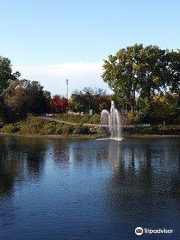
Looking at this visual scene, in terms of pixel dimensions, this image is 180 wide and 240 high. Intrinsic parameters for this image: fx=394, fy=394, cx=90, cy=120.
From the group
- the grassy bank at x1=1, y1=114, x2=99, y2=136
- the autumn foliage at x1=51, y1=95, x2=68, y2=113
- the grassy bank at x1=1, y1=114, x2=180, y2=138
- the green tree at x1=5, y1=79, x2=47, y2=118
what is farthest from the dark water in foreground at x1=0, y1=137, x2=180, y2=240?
the autumn foliage at x1=51, y1=95, x2=68, y2=113

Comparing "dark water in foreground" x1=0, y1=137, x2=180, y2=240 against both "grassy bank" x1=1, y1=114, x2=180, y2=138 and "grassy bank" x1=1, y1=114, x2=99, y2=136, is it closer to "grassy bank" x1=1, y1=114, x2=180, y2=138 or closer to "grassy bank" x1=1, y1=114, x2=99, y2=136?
"grassy bank" x1=1, y1=114, x2=180, y2=138

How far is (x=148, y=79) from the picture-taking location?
92.1 metres

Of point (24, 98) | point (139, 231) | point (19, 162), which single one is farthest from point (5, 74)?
point (139, 231)

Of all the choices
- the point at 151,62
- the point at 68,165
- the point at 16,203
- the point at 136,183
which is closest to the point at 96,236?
the point at 16,203

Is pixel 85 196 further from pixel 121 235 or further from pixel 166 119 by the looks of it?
pixel 166 119

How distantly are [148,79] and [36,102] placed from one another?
3163 centimetres

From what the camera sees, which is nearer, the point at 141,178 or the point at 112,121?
the point at 141,178

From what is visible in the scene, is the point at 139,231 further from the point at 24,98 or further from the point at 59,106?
the point at 59,106

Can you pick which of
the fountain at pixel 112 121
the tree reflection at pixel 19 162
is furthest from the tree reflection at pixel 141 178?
the fountain at pixel 112 121

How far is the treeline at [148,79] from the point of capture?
9119cm

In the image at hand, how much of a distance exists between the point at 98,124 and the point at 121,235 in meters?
66.6

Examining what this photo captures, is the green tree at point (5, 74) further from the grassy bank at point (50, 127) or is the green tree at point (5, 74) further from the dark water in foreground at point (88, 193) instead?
the dark water in foreground at point (88, 193)

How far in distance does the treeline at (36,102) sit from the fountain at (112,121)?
7780 millimetres

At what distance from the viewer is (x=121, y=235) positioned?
86.9 feet
